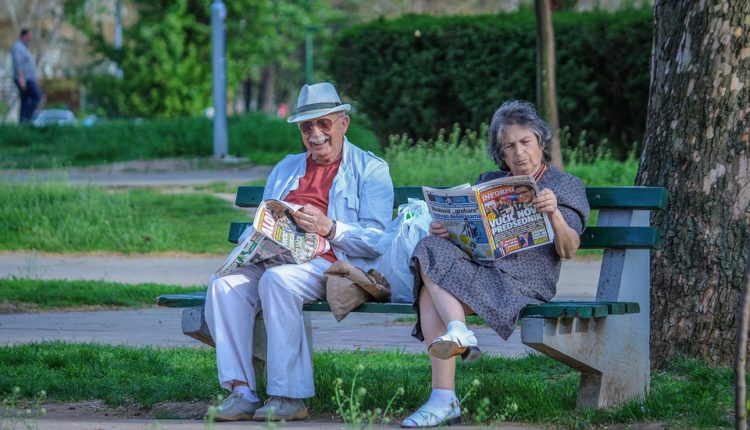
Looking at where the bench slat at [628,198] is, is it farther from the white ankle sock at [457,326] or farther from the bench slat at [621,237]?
the white ankle sock at [457,326]

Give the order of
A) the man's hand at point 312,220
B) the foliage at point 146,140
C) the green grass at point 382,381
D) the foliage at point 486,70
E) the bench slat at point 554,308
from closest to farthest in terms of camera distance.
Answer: the bench slat at point 554,308
the green grass at point 382,381
the man's hand at point 312,220
the foliage at point 486,70
the foliage at point 146,140

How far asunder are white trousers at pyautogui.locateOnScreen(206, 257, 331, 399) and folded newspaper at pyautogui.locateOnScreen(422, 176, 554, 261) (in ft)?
2.07

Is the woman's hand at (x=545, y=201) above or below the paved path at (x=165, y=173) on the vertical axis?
above

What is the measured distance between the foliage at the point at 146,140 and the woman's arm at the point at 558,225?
14.6 meters

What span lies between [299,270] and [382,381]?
627 mm

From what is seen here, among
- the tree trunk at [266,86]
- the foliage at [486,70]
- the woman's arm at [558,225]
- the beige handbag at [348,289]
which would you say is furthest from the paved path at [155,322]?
the tree trunk at [266,86]

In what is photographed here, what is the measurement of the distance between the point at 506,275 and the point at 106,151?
1670cm

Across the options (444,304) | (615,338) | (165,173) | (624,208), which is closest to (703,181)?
(624,208)

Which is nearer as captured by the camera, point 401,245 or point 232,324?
point 232,324

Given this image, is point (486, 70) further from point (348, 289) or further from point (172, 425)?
point (172, 425)

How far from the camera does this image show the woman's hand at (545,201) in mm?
4828

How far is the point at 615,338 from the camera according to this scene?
5082 mm

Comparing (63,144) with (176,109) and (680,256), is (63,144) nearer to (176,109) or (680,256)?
(176,109)

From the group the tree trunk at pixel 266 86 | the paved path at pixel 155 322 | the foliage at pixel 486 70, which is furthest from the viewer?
the tree trunk at pixel 266 86
